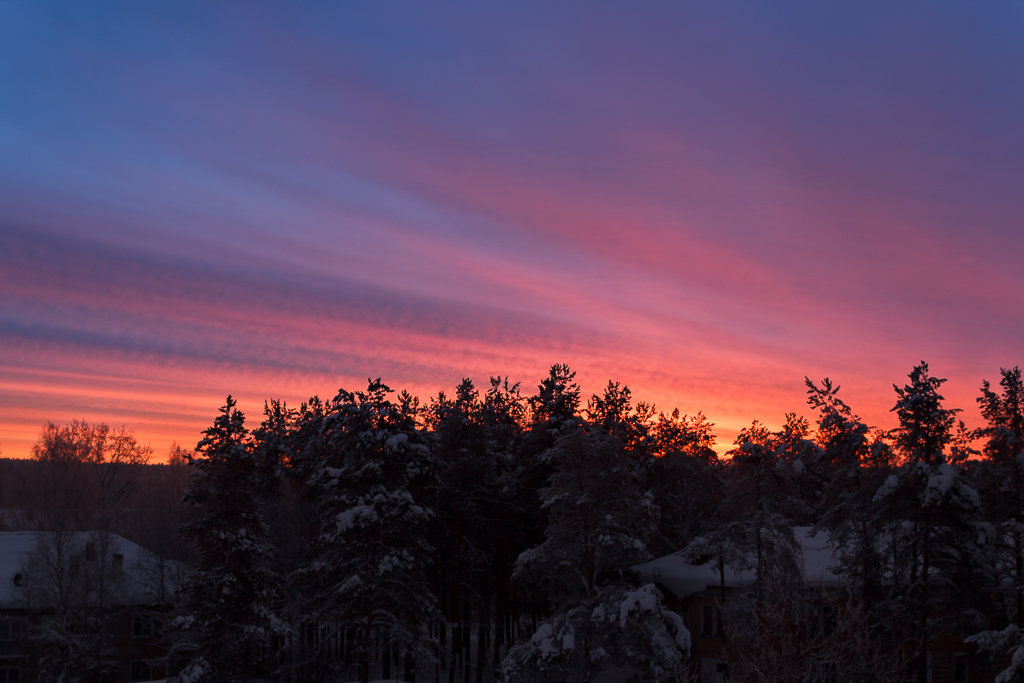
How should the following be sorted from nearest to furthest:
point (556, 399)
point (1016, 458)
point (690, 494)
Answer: point (1016, 458) → point (556, 399) → point (690, 494)

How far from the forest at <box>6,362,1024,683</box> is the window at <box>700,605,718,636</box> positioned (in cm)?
73

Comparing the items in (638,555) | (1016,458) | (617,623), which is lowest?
(617,623)

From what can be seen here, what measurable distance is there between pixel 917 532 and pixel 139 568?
48251 millimetres

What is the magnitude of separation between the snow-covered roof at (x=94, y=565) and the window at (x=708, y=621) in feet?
112

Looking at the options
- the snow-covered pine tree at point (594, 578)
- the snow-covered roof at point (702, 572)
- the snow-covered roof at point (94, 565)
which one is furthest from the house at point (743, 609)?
the snow-covered roof at point (94, 565)

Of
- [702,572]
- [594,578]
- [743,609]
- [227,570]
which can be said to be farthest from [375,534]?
[702,572]

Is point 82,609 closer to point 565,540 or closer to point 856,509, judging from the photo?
point 565,540

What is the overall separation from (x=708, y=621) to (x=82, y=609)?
123 feet

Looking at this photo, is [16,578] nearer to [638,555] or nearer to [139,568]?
[139,568]

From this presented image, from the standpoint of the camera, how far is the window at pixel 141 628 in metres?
56.6

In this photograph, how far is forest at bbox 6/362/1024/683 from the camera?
3219 centimetres

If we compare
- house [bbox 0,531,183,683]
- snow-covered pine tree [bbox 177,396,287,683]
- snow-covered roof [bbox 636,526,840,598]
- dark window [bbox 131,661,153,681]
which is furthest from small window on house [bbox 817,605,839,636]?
dark window [bbox 131,661,153,681]

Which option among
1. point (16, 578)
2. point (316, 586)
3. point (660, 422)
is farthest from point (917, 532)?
point (16, 578)

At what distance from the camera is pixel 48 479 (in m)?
91.8
